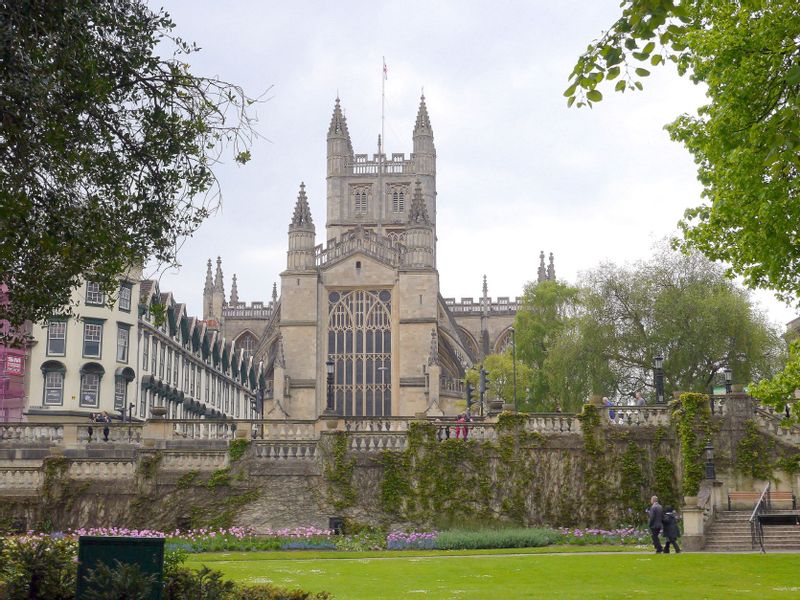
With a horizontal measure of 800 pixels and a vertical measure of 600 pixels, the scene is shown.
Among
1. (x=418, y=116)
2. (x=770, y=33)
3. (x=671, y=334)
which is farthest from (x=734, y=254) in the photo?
(x=418, y=116)

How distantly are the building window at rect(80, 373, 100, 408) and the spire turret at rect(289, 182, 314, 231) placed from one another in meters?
23.8

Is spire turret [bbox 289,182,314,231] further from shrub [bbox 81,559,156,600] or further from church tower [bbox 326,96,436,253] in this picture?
shrub [bbox 81,559,156,600]

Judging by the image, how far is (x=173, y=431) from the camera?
120 ft

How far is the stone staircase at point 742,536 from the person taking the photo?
2838 cm

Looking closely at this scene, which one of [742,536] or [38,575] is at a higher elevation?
[38,575]

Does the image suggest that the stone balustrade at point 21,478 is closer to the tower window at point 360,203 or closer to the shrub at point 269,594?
the shrub at point 269,594

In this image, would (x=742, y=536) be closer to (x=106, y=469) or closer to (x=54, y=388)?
(x=106, y=469)

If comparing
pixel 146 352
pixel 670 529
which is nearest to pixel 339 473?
pixel 670 529

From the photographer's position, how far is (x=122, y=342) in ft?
194

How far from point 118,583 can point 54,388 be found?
46618mm

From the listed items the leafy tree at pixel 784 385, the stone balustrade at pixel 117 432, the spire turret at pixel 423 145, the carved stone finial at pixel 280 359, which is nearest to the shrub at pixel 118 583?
the leafy tree at pixel 784 385

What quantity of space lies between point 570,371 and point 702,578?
31328 mm

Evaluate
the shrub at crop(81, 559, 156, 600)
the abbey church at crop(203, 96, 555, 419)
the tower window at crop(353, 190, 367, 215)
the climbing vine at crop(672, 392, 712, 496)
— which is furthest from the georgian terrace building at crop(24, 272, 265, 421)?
the tower window at crop(353, 190, 367, 215)

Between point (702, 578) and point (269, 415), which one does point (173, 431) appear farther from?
point (269, 415)
